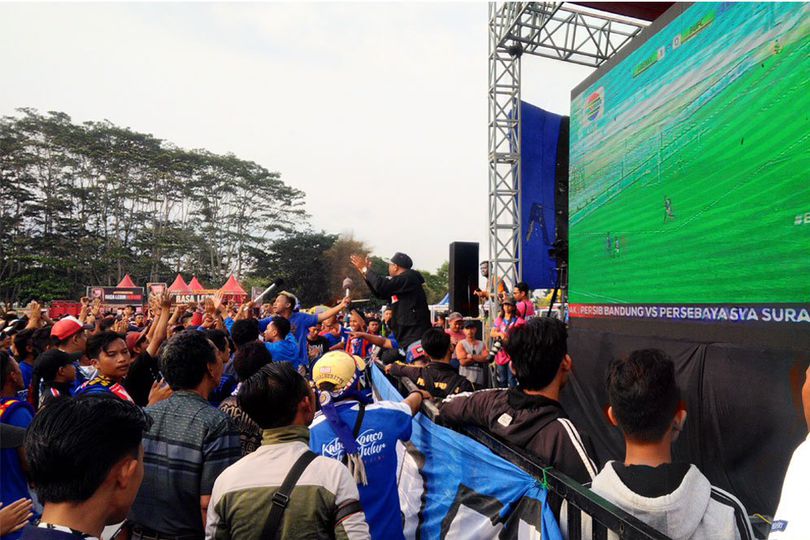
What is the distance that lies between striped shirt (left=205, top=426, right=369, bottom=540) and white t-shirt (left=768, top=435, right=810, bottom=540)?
1.17 meters

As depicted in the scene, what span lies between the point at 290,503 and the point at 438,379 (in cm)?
215

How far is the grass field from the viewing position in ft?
11.5

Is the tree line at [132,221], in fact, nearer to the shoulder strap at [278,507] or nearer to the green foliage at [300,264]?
the green foliage at [300,264]

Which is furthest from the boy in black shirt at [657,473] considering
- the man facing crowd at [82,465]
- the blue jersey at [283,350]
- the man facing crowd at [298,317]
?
the man facing crowd at [298,317]

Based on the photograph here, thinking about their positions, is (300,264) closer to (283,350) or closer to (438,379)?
(283,350)

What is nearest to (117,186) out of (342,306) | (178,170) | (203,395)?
(178,170)

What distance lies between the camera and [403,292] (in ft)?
17.5

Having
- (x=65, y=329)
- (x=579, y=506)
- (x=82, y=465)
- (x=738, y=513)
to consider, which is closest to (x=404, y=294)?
(x=65, y=329)

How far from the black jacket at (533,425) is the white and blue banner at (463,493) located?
0.41 feet

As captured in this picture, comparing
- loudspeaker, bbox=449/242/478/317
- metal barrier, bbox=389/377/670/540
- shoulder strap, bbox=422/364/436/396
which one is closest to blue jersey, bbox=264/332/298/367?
shoulder strap, bbox=422/364/436/396

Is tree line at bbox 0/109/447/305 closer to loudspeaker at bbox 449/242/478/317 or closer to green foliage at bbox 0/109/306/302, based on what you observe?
green foliage at bbox 0/109/306/302

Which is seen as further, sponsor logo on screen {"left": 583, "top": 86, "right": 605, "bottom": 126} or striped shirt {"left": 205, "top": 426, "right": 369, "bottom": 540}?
sponsor logo on screen {"left": 583, "top": 86, "right": 605, "bottom": 126}

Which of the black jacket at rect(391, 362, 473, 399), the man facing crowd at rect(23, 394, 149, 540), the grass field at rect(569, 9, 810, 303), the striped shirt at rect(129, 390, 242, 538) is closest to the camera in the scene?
the man facing crowd at rect(23, 394, 149, 540)

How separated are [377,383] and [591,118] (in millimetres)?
4156
